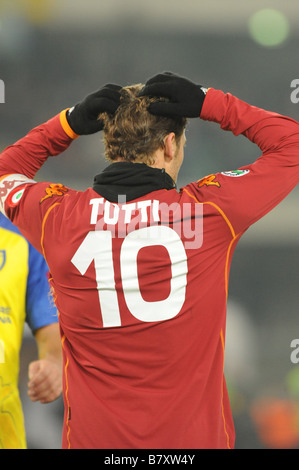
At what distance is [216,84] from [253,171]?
68.8 inches

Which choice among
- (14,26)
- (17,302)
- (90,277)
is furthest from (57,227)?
(14,26)

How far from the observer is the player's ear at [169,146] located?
93 centimetres

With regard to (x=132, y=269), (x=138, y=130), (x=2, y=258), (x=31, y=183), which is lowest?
(x=2, y=258)

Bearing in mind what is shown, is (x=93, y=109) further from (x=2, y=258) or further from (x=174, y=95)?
(x=2, y=258)

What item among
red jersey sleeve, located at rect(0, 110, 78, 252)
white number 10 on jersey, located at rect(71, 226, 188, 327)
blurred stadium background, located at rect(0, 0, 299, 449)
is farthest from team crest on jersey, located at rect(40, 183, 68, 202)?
blurred stadium background, located at rect(0, 0, 299, 449)

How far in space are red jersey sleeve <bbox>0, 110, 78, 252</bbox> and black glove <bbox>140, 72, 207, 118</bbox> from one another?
203 mm

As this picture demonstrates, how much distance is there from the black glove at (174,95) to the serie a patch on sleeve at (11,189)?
26 centimetres

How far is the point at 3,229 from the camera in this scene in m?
1.34

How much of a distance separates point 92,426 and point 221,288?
32 centimetres

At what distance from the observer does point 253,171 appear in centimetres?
88

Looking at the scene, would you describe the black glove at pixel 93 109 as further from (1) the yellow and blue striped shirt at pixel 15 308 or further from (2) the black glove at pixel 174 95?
(1) the yellow and blue striped shirt at pixel 15 308

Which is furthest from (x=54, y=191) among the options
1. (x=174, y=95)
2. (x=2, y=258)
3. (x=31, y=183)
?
(x=2, y=258)

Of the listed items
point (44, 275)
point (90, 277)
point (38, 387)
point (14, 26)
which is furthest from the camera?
point (14, 26)
